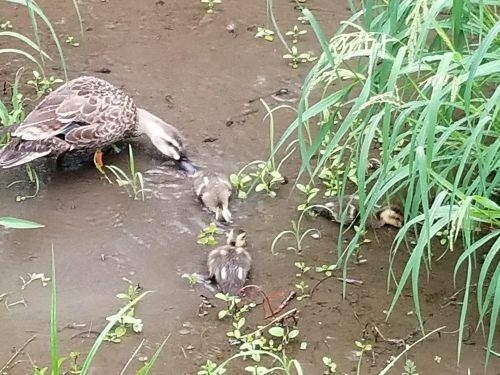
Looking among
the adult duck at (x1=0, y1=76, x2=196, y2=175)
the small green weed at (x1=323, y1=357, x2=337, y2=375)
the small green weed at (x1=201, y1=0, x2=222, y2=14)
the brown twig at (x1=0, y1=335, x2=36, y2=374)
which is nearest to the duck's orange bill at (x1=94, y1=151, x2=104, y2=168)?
the adult duck at (x1=0, y1=76, x2=196, y2=175)

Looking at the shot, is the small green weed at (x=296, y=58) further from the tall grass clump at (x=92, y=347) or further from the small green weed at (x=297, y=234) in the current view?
the tall grass clump at (x=92, y=347)

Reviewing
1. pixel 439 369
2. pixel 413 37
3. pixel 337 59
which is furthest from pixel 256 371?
pixel 413 37

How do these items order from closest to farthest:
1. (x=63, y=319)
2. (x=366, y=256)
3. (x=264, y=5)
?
(x=63, y=319) < (x=366, y=256) < (x=264, y=5)

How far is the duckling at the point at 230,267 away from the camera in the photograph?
3.22 meters

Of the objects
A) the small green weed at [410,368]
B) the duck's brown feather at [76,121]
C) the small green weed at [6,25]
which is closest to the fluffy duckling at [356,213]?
the small green weed at [410,368]

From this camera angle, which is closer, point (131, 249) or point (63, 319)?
point (63, 319)

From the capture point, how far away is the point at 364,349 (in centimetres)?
301

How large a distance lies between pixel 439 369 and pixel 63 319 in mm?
1424

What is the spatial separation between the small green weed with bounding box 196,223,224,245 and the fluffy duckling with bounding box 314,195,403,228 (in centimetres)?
46

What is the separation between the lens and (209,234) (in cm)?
353

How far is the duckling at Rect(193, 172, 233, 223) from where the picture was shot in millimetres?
3566

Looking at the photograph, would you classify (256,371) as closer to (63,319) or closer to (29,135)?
(63,319)

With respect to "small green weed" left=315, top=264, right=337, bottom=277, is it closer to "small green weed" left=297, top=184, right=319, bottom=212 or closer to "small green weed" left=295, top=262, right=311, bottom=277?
"small green weed" left=295, top=262, right=311, bottom=277

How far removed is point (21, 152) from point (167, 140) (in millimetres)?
664
